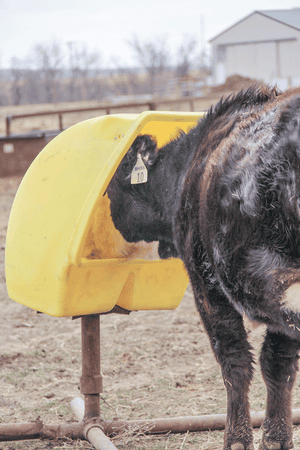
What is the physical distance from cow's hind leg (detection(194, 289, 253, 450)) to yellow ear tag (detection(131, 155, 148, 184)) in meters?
0.57

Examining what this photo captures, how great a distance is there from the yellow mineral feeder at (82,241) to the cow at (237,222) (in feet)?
0.36

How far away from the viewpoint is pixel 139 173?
7.53 ft

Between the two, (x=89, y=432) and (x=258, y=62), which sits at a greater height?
(x=258, y=62)

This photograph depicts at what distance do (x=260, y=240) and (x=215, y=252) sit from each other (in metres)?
0.22

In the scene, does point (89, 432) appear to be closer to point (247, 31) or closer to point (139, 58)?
point (247, 31)

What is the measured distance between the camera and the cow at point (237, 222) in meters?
1.60

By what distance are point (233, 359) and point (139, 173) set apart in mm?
874

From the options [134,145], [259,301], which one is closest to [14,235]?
[134,145]

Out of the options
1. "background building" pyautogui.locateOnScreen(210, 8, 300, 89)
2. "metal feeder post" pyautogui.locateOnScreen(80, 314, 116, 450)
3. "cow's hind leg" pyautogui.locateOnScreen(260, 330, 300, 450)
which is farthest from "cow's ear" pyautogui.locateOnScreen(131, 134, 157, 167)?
"cow's hind leg" pyautogui.locateOnScreen(260, 330, 300, 450)

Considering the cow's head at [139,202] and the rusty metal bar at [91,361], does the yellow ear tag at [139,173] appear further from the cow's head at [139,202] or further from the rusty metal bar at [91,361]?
the rusty metal bar at [91,361]

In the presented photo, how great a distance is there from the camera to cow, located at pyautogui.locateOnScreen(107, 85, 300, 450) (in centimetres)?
160

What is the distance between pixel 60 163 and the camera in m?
2.30

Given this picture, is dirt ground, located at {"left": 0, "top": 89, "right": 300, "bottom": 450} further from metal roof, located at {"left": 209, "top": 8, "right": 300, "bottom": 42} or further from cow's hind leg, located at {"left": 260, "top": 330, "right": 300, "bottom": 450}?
metal roof, located at {"left": 209, "top": 8, "right": 300, "bottom": 42}

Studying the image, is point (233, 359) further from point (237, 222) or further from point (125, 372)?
point (125, 372)
